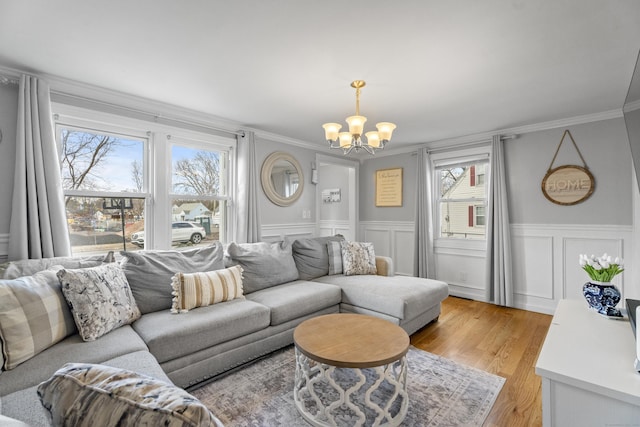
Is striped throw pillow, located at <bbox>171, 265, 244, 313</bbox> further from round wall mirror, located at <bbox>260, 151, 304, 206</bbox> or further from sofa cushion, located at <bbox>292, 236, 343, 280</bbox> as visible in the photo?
round wall mirror, located at <bbox>260, 151, 304, 206</bbox>

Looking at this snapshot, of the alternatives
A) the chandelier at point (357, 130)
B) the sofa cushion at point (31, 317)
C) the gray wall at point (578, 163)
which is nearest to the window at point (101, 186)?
the sofa cushion at point (31, 317)

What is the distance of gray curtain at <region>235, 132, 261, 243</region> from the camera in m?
3.51

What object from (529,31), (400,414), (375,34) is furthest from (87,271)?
(529,31)

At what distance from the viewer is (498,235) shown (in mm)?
3678

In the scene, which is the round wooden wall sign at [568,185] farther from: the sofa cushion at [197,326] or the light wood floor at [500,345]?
the sofa cushion at [197,326]

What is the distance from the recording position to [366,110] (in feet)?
9.98

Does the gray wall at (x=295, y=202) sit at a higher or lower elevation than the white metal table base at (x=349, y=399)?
higher

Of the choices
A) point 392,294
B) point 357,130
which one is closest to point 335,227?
point 392,294

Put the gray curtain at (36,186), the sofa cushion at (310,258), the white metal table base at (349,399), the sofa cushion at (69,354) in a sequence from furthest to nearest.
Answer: the sofa cushion at (310,258) < the gray curtain at (36,186) < the white metal table base at (349,399) < the sofa cushion at (69,354)

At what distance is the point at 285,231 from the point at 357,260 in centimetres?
119

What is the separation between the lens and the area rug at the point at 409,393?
1712mm

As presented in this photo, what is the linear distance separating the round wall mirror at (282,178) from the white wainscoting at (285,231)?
335 mm

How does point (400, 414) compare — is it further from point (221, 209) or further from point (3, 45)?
point (3, 45)

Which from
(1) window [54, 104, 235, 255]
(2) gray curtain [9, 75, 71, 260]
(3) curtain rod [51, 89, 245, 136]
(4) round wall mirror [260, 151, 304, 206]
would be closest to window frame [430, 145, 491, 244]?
(4) round wall mirror [260, 151, 304, 206]
